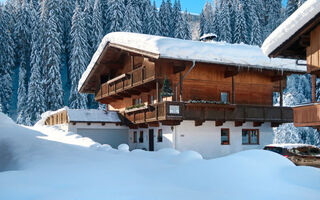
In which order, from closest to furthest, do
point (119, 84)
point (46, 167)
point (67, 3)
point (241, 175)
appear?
point (241, 175), point (46, 167), point (119, 84), point (67, 3)

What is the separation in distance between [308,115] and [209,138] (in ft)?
27.3

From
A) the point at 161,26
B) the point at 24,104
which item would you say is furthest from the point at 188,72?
the point at 161,26

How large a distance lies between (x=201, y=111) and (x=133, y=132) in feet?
26.4

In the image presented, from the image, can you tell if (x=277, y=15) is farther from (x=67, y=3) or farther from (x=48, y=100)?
(x=48, y=100)

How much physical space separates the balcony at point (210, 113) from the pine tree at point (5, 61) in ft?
138

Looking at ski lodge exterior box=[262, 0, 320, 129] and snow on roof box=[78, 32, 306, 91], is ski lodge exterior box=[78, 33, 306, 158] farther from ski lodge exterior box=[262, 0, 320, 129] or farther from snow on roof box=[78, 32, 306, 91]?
ski lodge exterior box=[262, 0, 320, 129]

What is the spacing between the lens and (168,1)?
78.8 meters

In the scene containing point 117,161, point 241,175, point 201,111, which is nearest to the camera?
point 241,175

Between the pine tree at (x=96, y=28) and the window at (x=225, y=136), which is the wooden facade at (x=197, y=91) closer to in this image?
the window at (x=225, y=136)

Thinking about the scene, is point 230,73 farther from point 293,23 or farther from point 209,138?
point 293,23

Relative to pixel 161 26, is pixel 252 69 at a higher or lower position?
lower

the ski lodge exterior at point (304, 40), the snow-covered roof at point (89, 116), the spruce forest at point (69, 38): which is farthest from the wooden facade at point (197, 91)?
the spruce forest at point (69, 38)

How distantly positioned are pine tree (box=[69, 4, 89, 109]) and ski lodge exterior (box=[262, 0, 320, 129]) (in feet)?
133

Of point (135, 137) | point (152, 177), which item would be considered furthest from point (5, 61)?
point (152, 177)
